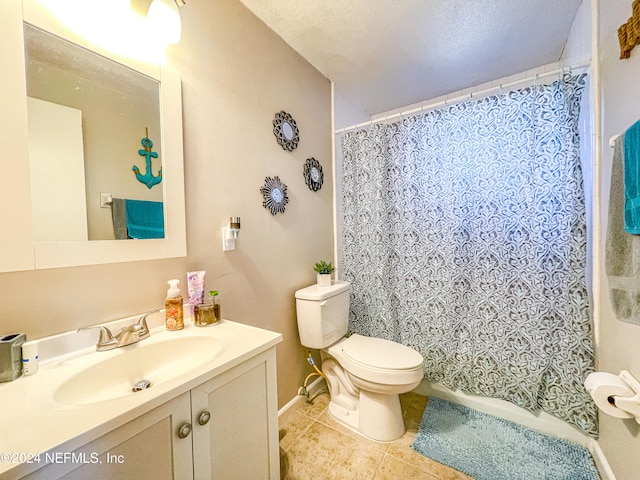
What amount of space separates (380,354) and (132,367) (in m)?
1.16

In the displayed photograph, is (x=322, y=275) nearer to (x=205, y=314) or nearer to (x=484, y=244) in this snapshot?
(x=205, y=314)

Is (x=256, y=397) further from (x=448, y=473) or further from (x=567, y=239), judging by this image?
(x=567, y=239)

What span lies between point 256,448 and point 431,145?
5.66 feet

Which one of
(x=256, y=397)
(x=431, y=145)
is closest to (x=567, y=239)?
(x=431, y=145)

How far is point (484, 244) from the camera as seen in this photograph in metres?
1.46

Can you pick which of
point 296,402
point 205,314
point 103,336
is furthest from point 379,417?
point 103,336

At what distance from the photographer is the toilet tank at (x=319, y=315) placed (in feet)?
5.00

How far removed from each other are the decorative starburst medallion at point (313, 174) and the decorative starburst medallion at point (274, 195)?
24cm

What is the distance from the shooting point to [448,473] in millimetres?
1211

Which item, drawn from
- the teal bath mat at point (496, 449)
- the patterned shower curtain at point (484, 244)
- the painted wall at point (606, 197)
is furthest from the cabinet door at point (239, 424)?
the painted wall at point (606, 197)

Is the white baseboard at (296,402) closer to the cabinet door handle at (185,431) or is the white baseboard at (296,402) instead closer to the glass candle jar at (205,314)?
the glass candle jar at (205,314)

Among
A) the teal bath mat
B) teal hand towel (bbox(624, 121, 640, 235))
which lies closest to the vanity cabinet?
the teal bath mat

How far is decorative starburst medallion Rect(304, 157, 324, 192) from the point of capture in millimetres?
1746

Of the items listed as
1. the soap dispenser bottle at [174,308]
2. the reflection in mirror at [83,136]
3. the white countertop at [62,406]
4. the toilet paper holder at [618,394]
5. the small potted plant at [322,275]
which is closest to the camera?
the white countertop at [62,406]
